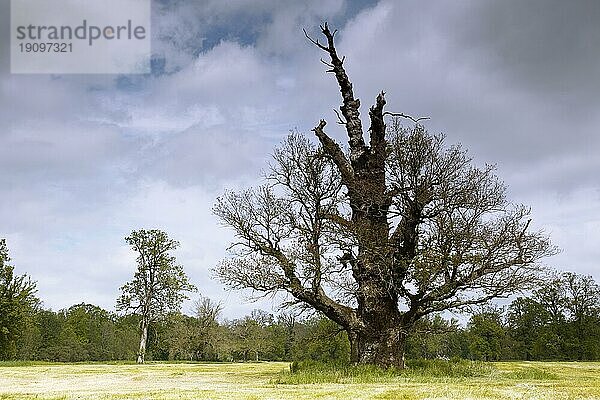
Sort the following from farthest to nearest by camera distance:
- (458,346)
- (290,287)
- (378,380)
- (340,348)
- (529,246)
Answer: (458,346)
(340,348)
(290,287)
(529,246)
(378,380)

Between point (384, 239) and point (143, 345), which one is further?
point (143, 345)

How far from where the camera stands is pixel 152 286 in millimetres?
54938

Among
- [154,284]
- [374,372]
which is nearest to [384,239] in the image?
[374,372]

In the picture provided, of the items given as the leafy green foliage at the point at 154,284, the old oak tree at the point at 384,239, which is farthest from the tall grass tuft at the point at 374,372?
the leafy green foliage at the point at 154,284

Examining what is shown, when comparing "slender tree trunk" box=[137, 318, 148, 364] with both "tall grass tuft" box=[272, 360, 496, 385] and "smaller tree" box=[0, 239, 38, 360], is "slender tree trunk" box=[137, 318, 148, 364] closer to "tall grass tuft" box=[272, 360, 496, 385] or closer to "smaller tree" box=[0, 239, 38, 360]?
"smaller tree" box=[0, 239, 38, 360]

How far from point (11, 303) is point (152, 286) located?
39.9ft

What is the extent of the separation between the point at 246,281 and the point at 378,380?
8466 millimetres

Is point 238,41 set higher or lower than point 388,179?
higher

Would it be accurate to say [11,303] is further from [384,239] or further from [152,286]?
[384,239]

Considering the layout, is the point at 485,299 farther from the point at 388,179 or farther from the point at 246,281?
the point at 246,281

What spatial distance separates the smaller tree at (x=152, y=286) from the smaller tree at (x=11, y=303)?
30.1ft

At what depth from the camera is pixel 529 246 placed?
989 inches

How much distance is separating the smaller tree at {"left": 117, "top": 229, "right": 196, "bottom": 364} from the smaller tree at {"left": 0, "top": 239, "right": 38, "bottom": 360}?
9.17 meters

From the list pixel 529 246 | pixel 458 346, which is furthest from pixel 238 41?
pixel 458 346
